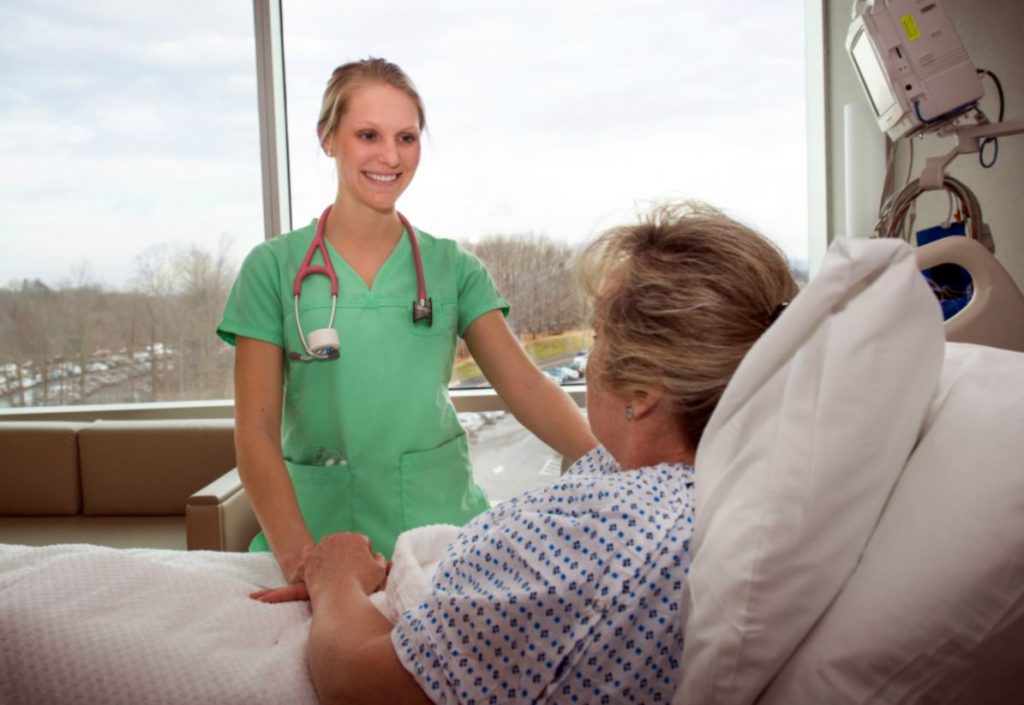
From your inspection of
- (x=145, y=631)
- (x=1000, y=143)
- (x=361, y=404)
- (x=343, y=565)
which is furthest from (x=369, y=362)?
(x=1000, y=143)

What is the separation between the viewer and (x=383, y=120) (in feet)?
4.82

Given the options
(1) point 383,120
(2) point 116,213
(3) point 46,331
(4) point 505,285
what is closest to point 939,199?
(4) point 505,285

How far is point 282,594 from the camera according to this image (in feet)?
3.40

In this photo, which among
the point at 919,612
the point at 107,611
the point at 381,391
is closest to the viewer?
the point at 919,612

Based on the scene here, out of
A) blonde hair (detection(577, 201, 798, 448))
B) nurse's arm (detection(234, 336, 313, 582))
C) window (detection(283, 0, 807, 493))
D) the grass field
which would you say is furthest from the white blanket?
window (detection(283, 0, 807, 493))

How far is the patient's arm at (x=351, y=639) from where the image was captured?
0.78m

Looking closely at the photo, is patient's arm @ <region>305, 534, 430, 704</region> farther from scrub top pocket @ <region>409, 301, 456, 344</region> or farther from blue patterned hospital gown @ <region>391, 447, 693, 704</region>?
scrub top pocket @ <region>409, 301, 456, 344</region>

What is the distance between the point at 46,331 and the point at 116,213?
575mm

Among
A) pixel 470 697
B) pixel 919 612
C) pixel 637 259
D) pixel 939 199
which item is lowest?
pixel 470 697

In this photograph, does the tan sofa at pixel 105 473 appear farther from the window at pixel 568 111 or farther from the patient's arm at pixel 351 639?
the patient's arm at pixel 351 639

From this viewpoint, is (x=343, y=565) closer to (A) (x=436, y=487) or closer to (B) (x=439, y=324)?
(A) (x=436, y=487)

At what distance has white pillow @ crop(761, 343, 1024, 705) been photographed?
58 cm

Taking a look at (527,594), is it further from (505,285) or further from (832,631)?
(505,285)

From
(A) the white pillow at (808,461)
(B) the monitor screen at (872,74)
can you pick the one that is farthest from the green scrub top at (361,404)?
(B) the monitor screen at (872,74)
